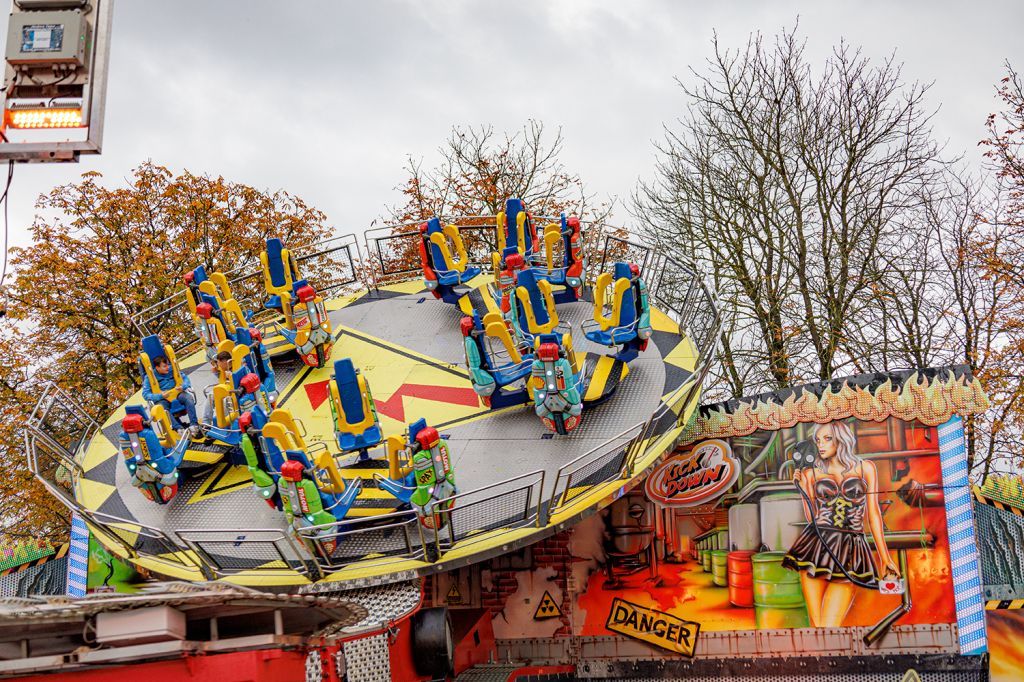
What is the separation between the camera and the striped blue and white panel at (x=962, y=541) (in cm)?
1296

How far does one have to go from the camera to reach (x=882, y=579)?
1331cm

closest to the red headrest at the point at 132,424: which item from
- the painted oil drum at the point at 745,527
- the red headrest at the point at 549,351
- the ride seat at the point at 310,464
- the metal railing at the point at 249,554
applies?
the metal railing at the point at 249,554

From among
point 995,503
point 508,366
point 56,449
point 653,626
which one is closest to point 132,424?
point 56,449

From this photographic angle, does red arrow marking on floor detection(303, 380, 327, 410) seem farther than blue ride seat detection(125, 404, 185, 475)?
Yes

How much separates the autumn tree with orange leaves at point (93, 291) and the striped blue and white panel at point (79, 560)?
9.40m

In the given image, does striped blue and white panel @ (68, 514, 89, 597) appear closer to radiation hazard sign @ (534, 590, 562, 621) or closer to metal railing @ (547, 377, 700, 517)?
radiation hazard sign @ (534, 590, 562, 621)

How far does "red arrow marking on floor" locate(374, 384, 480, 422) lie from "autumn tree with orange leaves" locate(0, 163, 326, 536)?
12.1m

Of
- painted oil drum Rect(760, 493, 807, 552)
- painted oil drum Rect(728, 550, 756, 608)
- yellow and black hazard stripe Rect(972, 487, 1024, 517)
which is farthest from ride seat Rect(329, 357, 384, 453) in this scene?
yellow and black hazard stripe Rect(972, 487, 1024, 517)

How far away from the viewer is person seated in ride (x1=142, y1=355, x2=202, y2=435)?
14125mm

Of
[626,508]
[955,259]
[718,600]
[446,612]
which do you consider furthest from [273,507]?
[955,259]

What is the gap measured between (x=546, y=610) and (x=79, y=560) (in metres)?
7.48

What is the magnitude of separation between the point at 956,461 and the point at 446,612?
7.50m

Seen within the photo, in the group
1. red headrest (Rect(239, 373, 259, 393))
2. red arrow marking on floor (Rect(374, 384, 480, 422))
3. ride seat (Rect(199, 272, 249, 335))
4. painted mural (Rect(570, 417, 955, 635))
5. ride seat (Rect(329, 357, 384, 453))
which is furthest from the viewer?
ride seat (Rect(199, 272, 249, 335))

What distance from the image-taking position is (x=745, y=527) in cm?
1398
